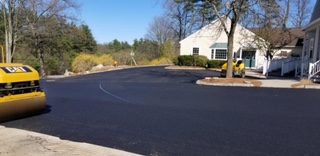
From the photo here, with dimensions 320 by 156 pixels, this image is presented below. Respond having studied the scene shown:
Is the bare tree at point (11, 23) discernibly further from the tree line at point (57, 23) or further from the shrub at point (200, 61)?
the shrub at point (200, 61)

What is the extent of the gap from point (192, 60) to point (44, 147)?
29.9 m

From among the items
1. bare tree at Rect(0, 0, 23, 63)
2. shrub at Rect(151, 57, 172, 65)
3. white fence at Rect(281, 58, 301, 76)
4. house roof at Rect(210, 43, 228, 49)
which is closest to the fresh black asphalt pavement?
white fence at Rect(281, 58, 301, 76)

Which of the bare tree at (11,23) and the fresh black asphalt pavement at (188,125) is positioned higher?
the bare tree at (11,23)

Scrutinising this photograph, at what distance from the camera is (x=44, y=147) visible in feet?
15.9

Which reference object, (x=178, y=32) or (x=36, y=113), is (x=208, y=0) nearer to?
(x=36, y=113)

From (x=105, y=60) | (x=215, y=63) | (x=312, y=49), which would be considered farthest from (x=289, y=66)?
(x=105, y=60)

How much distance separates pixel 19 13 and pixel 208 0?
802 inches

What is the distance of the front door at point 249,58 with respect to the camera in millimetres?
32625

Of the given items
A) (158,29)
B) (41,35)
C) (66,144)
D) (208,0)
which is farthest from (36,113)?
(158,29)

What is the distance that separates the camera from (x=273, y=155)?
4680 millimetres

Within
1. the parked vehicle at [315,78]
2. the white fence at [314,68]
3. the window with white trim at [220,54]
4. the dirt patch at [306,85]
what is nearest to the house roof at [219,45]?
the window with white trim at [220,54]

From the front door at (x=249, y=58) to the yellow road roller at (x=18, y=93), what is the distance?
28.6 metres

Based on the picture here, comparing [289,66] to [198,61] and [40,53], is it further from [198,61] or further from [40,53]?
[40,53]

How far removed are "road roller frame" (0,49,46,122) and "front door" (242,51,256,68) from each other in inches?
1127
